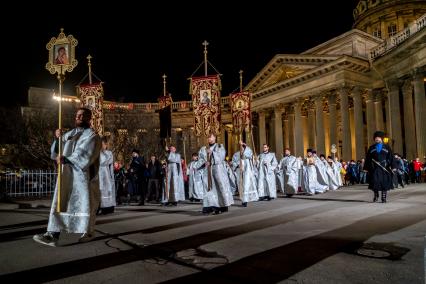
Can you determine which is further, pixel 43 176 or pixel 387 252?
pixel 43 176

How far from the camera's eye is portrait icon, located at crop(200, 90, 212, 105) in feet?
63.4

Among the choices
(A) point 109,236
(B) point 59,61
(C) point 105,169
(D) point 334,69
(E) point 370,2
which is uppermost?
(E) point 370,2

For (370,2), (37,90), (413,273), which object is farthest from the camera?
(370,2)

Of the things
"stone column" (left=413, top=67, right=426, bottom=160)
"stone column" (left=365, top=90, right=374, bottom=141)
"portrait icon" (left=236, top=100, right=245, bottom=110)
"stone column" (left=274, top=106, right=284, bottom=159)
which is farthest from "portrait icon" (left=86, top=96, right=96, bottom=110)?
"stone column" (left=274, top=106, right=284, bottom=159)

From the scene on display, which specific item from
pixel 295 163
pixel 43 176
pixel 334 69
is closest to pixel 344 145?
pixel 334 69

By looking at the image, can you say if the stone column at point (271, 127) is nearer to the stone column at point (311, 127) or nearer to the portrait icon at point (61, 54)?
the stone column at point (311, 127)

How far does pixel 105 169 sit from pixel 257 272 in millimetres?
9308

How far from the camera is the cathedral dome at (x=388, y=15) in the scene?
51.0 metres

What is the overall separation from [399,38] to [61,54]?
3220 centimetres

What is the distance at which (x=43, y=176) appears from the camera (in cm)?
2169

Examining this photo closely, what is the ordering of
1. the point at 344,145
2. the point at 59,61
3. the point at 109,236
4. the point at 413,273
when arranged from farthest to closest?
the point at 344,145, the point at 59,61, the point at 109,236, the point at 413,273

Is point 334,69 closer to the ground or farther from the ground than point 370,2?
closer to the ground

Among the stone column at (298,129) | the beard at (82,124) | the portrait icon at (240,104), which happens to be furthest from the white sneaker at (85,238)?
the stone column at (298,129)

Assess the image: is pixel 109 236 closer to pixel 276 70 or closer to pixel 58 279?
pixel 58 279
